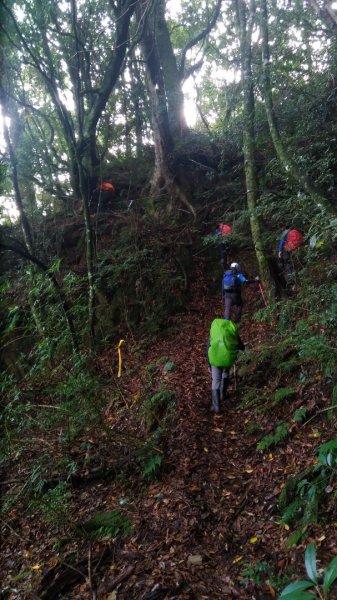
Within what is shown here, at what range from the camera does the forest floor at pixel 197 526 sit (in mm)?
3574

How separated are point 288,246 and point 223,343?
2.89 meters

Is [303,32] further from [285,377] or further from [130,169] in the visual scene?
[285,377]

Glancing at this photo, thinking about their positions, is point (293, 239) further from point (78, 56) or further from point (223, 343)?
point (78, 56)

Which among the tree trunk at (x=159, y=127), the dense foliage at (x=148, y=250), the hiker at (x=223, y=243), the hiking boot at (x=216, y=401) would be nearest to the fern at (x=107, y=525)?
the dense foliage at (x=148, y=250)

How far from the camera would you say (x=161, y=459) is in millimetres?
5551

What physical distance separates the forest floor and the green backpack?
2.76 ft

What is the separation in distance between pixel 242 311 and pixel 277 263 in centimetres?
159

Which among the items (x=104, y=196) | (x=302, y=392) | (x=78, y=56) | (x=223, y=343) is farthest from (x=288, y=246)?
(x=104, y=196)

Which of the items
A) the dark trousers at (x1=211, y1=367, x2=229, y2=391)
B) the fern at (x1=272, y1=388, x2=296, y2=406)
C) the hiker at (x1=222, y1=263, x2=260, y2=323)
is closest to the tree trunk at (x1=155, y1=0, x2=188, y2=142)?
the hiker at (x1=222, y1=263, x2=260, y2=323)

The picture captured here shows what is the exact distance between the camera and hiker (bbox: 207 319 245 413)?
256 inches

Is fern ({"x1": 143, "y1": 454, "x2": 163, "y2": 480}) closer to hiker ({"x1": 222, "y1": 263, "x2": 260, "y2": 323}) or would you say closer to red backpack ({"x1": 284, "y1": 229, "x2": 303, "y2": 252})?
hiker ({"x1": 222, "y1": 263, "x2": 260, "y2": 323})

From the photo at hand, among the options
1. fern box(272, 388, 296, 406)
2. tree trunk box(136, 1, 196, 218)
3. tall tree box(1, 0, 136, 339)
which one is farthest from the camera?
tree trunk box(136, 1, 196, 218)

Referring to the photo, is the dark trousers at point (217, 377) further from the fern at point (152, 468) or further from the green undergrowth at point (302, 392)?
the fern at point (152, 468)

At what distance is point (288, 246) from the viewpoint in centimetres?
809
